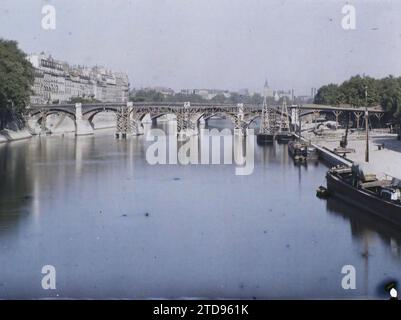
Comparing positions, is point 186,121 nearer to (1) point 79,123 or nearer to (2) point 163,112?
(2) point 163,112

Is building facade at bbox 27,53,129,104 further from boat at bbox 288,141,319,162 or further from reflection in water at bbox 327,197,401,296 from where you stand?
reflection in water at bbox 327,197,401,296

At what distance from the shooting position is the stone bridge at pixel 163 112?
107 ft

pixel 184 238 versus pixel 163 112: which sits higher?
pixel 163 112

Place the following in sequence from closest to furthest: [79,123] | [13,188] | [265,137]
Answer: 1. [13,188]
2. [265,137]
3. [79,123]

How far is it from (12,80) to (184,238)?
17.4 meters

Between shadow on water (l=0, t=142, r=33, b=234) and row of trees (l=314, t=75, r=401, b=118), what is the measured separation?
48.3ft

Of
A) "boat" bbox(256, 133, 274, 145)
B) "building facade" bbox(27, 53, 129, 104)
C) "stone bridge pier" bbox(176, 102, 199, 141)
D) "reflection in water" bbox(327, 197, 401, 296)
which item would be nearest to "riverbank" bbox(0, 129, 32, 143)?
"building facade" bbox(27, 53, 129, 104)

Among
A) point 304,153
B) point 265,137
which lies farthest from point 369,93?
point 304,153

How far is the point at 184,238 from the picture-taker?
30.5 feet

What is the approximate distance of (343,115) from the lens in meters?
34.9

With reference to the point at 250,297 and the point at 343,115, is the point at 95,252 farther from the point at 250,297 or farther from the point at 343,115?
the point at 343,115

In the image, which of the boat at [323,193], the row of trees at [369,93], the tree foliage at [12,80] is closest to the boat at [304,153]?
the boat at [323,193]

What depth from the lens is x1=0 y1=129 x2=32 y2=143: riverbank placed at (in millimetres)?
26483
